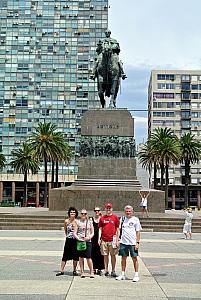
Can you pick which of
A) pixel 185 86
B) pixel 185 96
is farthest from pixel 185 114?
pixel 185 86

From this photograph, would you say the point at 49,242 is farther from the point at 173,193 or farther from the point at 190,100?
the point at 190,100

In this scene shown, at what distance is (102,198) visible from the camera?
27.0 m

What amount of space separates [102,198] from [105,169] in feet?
10.1

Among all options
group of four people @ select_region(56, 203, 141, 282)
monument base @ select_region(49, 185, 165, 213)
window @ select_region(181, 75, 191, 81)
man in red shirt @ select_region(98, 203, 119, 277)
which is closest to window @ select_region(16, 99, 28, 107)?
window @ select_region(181, 75, 191, 81)

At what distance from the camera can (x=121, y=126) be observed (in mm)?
30922

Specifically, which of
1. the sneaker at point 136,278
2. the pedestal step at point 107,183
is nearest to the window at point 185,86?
the pedestal step at point 107,183

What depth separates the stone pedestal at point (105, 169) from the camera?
88.9ft

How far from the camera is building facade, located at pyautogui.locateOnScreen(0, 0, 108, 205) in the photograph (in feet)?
328

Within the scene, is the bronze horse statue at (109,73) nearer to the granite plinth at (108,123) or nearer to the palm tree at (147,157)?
the granite plinth at (108,123)

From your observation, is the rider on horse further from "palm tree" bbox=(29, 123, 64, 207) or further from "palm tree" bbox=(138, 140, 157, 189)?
"palm tree" bbox=(138, 140, 157, 189)

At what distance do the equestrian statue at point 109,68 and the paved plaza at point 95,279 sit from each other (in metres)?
17.3

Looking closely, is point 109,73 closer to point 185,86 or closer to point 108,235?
point 108,235

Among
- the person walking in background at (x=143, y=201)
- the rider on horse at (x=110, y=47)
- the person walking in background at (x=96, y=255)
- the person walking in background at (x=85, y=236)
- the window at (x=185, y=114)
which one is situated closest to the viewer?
the person walking in background at (x=85, y=236)

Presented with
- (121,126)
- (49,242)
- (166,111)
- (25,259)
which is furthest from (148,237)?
(166,111)
